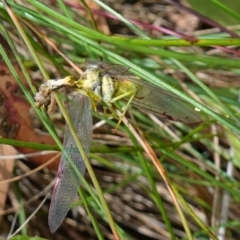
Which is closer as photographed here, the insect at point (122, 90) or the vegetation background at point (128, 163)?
the insect at point (122, 90)

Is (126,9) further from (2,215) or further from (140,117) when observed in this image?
(2,215)

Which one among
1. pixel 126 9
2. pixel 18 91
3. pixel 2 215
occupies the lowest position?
pixel 2 215

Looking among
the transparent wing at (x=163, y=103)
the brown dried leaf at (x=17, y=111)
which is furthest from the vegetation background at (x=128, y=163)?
the transparent wing at (x=163, y=103)

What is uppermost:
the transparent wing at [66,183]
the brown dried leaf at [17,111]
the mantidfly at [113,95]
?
the mantidfly at [113,95]

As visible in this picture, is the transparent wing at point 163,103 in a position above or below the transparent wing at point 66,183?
above

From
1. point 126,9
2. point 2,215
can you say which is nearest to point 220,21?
point 126,9

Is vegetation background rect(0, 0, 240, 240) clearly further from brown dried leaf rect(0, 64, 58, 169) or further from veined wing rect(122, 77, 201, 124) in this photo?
veined wing rect(122, 77, 201, 124)

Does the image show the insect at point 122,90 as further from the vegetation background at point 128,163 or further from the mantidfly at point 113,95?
the vegetation background at point 128,163

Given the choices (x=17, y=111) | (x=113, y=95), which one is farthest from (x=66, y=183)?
(x=17, y=111)

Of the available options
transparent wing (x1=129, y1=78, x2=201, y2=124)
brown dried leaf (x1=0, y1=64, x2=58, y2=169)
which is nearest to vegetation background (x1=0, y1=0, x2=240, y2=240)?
brown dried leaf (x1=0, y1=64, x2=58, y2=169)

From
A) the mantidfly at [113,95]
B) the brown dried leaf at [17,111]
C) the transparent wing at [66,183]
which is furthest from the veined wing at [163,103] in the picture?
the brown dried leaf at [17,111]
